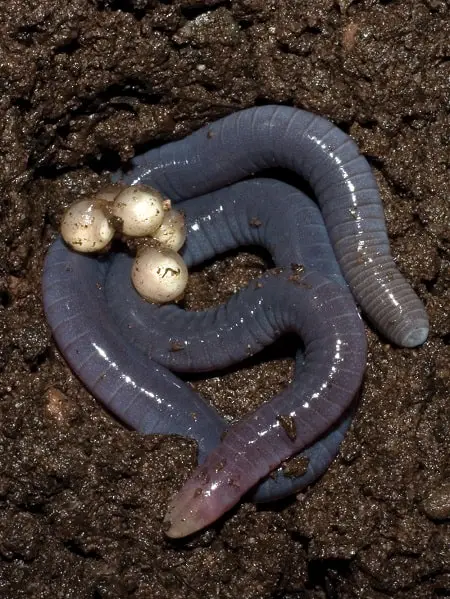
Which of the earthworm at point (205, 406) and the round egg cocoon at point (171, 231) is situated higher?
the round egg cocoon at point (171, 231)

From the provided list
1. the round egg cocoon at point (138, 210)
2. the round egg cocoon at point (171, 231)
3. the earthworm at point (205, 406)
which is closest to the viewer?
the earthworm at point (205, 406)

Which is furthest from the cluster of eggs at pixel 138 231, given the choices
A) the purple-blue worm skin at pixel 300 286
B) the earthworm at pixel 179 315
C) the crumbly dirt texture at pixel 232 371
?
the crumbly dirt texture at pixel 232 371

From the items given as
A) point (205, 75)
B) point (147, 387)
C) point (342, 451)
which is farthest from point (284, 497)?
point (205, 75)

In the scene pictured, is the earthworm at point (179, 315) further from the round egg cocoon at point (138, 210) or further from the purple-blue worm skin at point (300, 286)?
the round egg cocoon at point (138, 210)

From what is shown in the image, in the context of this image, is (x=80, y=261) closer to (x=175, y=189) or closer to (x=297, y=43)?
(x=175, y=189)

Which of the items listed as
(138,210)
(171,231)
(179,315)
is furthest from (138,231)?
(179,315)

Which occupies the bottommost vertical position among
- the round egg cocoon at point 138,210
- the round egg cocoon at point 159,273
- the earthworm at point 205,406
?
the earthworm at point 205,406

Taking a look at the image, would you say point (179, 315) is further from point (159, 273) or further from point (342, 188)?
point (342, 188)

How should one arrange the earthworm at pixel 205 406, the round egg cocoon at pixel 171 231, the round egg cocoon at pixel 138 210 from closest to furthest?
the earthworm at pixel 205 406, the round egg cocoon at pixel 138 210, the round egg cocoon at pixel 171 231
